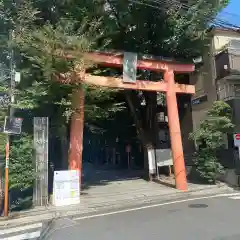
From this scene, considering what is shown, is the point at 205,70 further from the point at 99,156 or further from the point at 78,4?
the point at 99,156

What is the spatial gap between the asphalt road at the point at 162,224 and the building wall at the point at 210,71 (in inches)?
388

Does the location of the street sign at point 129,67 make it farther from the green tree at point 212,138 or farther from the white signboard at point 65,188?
the white signboard at point 65,188

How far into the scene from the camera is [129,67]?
15.2 meters

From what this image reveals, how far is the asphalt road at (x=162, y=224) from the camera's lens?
25.2 feet

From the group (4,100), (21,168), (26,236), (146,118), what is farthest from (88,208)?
(146,118)

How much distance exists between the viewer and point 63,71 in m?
13.0

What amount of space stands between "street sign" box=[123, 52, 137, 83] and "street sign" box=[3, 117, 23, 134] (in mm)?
5427

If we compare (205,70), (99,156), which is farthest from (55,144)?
(99,156)

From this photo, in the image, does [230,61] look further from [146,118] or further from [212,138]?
[146,118]

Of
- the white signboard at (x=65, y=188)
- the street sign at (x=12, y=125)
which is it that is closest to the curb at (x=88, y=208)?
the white signboard at (x=65, y=188)

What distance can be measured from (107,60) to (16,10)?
401 centimetres

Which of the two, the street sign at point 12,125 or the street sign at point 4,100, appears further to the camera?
the street sign at point 4,100

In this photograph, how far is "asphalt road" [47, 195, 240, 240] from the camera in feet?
25.2

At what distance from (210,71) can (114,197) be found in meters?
10.4
